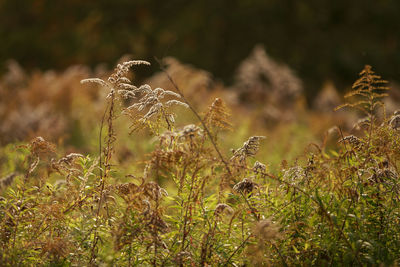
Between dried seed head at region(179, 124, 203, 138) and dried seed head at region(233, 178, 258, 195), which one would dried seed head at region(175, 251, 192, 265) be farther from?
dried seed head at region(179, 124, 203, 138)

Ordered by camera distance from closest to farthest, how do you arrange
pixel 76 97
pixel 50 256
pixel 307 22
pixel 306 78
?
pixel 50 256 → pixel 76 97 → pixel 306 78 → pixel 307 22

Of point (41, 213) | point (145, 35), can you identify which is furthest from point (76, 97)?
point (145, 35)

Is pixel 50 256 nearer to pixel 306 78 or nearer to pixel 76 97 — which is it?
pixel 76 97

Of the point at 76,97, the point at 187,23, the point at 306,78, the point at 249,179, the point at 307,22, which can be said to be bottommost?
the point at 249,179

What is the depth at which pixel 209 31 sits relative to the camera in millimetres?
15438

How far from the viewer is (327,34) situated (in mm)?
15867

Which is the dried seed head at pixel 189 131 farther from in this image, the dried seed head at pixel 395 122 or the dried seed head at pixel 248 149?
the dried seed head at pixel 395 122

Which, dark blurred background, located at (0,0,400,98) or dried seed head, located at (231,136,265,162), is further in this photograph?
dark blurred background, located at (0,0,400,98)

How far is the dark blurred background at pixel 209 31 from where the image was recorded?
1477cm

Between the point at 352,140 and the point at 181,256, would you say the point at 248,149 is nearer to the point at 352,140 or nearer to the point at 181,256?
the point at 352,140

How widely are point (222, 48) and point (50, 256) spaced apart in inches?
552

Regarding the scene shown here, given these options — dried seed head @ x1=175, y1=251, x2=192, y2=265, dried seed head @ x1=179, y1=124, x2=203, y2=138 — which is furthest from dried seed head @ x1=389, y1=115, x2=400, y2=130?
dried seed head @ x1=175, y1=251, x2=192, y2=265

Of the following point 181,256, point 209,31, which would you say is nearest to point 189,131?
point 181,256

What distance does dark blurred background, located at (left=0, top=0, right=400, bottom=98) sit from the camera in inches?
581
